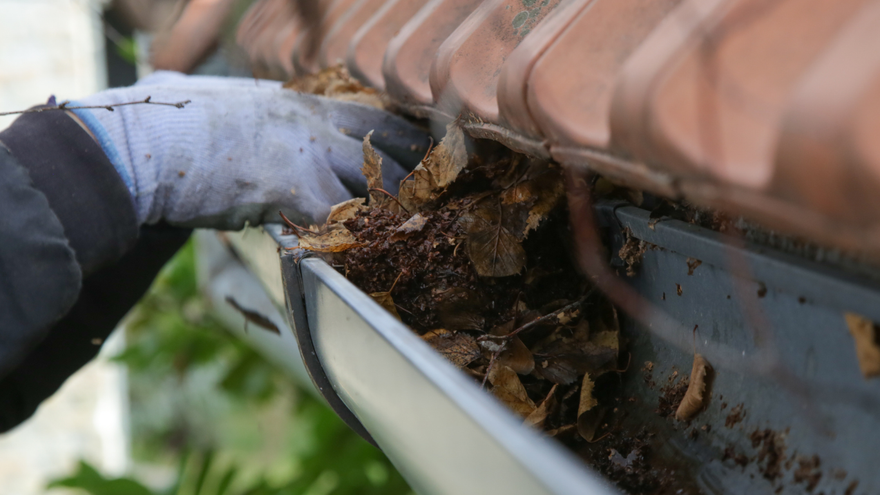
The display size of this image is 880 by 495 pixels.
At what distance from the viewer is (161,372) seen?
395cm

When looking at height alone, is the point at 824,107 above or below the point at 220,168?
above

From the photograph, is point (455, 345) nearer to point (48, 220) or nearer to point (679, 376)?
point (679, 376)

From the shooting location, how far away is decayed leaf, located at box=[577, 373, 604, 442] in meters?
0.90

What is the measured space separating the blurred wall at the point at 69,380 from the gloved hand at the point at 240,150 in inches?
146

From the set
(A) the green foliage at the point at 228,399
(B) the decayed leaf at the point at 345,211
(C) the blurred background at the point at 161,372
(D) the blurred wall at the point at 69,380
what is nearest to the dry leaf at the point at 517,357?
(B) the decayed leaf at the point at 345,211

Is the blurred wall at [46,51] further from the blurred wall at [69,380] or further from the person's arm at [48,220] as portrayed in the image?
the person's arm at [48,220]

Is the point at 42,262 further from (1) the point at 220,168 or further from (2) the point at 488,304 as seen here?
(2) the point at 488,304

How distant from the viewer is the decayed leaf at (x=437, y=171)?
1.00m

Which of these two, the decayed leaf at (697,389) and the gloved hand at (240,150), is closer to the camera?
the decayed leaf at (697,389)

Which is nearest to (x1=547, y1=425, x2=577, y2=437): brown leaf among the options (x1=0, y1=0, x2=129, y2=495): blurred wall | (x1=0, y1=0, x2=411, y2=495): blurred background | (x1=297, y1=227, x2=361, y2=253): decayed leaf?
(x1=297, y1=227, x2=361, y2=253): decayed leaf

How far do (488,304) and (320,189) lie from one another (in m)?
0.61

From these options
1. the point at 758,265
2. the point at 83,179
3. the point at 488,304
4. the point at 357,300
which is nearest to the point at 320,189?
the point at 83,179

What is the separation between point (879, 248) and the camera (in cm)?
37

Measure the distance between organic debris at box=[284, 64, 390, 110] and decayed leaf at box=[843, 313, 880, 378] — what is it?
1.11 metres
